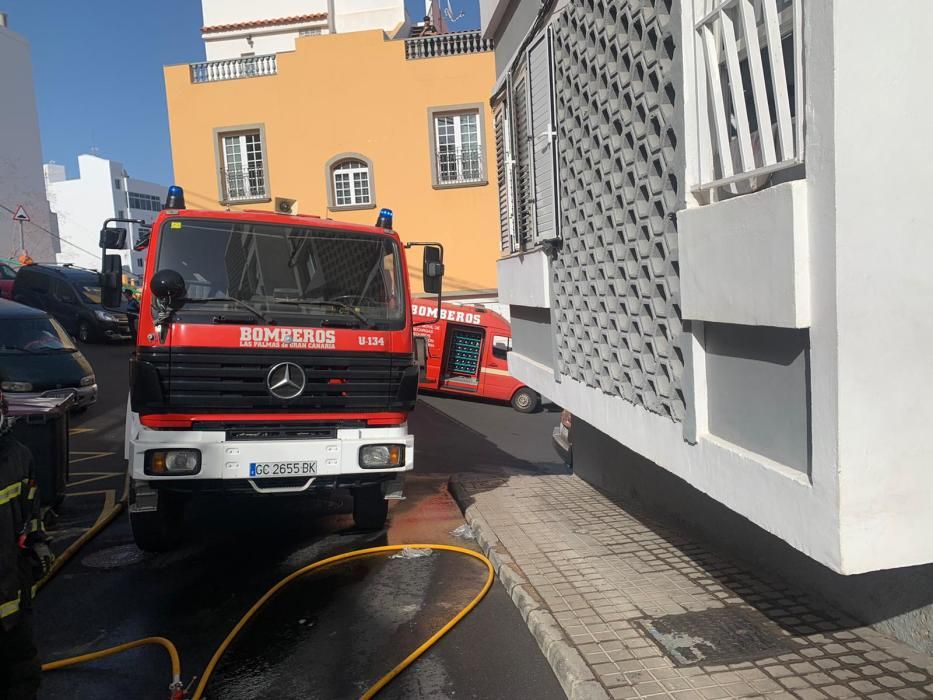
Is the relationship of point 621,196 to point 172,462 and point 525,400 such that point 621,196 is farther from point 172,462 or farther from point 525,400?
point 525,400

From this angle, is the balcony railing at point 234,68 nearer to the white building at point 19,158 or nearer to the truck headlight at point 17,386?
the truck headlight at point 17,386

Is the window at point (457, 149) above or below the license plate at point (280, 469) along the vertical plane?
above

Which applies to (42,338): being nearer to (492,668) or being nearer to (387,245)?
(387,245)

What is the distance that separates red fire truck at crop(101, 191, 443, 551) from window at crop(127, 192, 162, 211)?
66209 millimetres

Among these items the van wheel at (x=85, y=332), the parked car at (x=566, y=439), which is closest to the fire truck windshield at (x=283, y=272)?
the parked car at (x=566, y=439)

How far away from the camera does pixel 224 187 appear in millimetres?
21734

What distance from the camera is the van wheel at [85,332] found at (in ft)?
64.6

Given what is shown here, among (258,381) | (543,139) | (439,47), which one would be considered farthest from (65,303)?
(543,139)

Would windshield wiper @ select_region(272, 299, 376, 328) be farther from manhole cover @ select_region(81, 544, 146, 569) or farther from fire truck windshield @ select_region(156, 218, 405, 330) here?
manhole cover @ select_region(81, 544, 146, 569)

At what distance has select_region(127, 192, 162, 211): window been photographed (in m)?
66.7

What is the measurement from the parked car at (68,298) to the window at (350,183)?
6535 millimetres

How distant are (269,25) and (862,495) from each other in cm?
2549

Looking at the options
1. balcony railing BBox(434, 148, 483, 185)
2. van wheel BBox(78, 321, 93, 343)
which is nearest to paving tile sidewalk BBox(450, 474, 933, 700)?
balcony railing BBox(434, 148, 483, 185)

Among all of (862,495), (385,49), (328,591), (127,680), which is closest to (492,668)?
(328,591)
